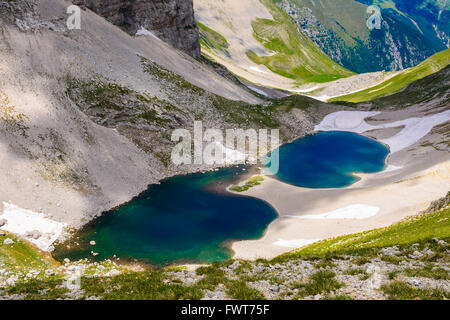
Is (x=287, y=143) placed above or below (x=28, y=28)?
below

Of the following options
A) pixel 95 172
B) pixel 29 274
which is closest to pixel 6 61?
pixel 95 172

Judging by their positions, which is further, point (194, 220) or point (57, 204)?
point (194, 220)

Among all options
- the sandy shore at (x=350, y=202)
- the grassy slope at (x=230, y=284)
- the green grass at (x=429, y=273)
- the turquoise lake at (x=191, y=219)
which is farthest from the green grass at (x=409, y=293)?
the turquoise lake at (x=191, y=219)

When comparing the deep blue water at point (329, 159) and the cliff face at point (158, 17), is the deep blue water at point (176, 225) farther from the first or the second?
the cliff face at point (158, 17)

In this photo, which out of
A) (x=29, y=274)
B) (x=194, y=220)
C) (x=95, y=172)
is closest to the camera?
(x=29, y=274)

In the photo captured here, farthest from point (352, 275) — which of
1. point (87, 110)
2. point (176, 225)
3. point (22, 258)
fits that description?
point (87, 110)

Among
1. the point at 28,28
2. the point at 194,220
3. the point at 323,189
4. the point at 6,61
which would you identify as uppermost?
the point at 28,28

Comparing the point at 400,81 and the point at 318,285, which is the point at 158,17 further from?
the point at 400,81

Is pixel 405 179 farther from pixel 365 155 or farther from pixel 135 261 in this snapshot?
pixel 135 261
